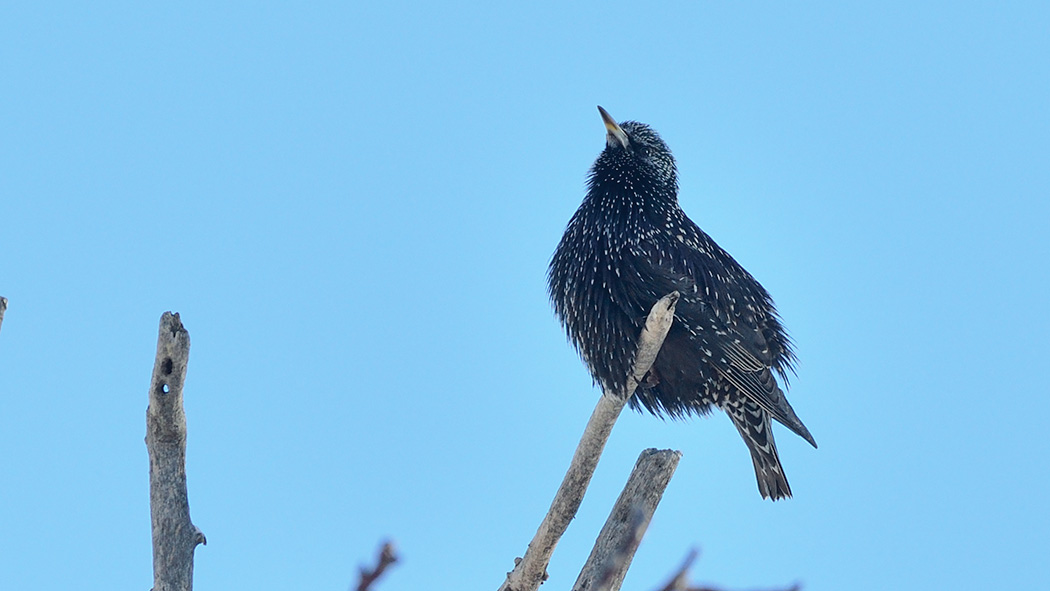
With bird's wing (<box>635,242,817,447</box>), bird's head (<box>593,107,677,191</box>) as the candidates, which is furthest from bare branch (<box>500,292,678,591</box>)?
bird's head (<box>593,107,677,191</box>)

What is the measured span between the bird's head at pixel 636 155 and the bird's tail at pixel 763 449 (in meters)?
1.71

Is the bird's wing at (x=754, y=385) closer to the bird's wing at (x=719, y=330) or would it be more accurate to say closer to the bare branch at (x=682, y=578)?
the bird's wing at (x=719, y=330)

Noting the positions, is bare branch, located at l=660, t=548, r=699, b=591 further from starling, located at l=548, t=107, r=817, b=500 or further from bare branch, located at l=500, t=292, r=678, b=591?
starling, located at l=548, t=107, r=817, b=500

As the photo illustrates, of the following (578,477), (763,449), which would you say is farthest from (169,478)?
(763,449)

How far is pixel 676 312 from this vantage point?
7.15 metres

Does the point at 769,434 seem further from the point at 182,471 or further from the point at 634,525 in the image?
the point at 182,471

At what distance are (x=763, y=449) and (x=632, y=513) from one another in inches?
111

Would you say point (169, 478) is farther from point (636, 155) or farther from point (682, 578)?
point (636, 155)

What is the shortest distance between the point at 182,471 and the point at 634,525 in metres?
1.86

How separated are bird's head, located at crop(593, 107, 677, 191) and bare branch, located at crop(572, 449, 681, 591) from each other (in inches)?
133

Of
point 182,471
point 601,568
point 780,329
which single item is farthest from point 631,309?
point 182,471

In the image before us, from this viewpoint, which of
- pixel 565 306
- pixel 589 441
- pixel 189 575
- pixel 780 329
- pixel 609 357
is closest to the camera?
pixel 189 575

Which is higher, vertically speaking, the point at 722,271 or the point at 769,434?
the point at 722,271

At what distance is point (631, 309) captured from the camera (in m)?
7.07
